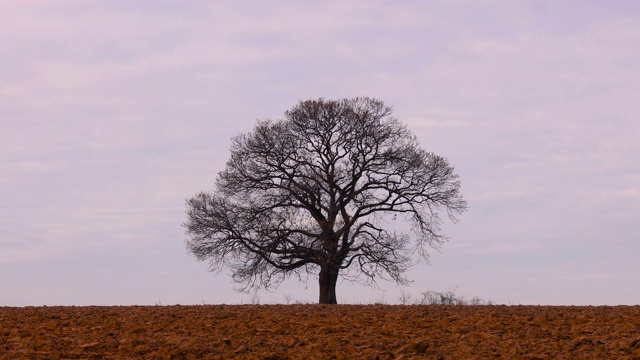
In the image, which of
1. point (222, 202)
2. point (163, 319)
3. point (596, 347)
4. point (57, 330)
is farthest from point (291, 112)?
point (596, 347)

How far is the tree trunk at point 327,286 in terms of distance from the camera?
3028 centimetres

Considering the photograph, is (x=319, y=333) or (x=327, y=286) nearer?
(x=319, y=333)

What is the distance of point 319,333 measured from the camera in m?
14.6

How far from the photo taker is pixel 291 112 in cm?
3089

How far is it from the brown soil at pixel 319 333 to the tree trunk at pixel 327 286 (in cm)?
1039

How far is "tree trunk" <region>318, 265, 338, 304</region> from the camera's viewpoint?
1192 inches

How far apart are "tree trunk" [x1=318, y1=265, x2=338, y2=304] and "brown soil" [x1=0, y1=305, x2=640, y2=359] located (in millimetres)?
10387

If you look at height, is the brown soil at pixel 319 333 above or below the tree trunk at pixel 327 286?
below

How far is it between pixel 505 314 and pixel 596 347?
5.16m

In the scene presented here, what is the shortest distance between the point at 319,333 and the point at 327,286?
52.1ft

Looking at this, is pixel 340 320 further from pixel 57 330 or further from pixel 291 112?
pixel 291 112

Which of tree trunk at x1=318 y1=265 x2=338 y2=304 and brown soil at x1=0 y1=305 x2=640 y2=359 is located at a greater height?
tree trunk at x1=318 y1=265 x2=338 y2=304

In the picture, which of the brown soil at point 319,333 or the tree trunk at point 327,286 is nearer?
the brown soil at point 319,333

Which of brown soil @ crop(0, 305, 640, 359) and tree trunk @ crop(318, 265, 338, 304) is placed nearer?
brown soil @ crop(0, 305, 640, 359)
